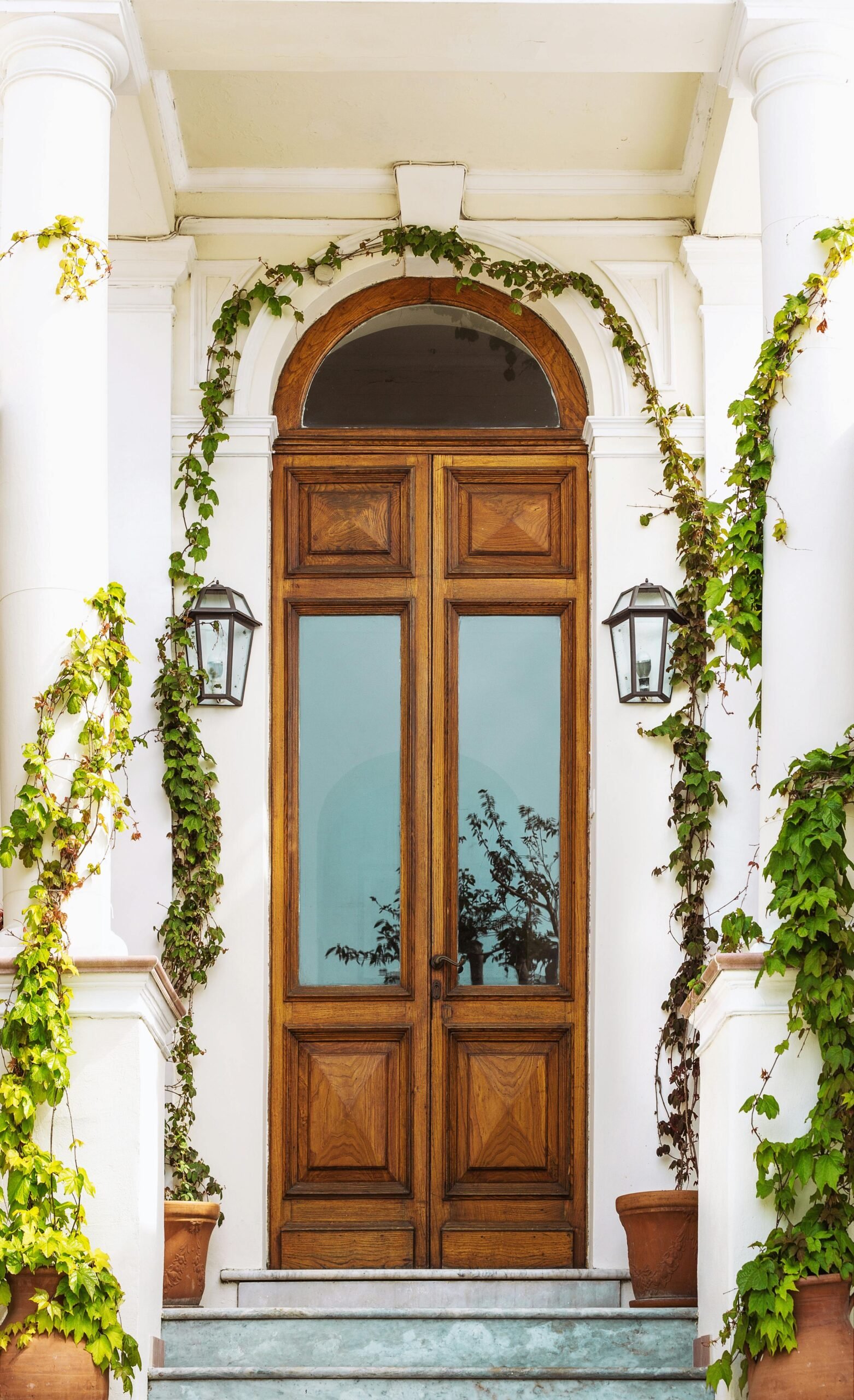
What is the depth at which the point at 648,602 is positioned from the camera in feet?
20.4

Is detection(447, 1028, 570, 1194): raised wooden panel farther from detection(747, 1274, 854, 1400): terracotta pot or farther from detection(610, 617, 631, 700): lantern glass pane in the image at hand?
detection(747, 1274, 854, 1400): terracotta pot

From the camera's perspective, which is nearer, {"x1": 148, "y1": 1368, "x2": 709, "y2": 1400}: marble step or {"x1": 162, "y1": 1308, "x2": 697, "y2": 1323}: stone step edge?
{"x1": 148, "y1": 1368, "x2": 709, "y2": 1400}: marble step

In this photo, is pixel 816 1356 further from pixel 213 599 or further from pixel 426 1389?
pixel 213 599

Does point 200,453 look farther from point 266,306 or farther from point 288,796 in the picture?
point 288,796

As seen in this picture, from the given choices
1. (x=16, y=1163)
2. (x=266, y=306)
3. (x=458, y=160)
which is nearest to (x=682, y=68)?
(x=458, y=160)

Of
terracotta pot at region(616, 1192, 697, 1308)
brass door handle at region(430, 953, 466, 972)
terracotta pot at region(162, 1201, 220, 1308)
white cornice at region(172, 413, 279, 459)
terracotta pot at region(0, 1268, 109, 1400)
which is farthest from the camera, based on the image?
white cornice at region(172, 413, 279, 459)

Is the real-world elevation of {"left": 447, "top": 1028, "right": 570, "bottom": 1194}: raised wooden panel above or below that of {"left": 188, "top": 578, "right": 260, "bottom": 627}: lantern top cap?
below

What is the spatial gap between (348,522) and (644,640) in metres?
1.31

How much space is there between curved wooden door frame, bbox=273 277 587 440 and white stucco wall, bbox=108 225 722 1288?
0.21 feet

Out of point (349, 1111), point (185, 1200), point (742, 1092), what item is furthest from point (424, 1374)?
point (349, 1111)

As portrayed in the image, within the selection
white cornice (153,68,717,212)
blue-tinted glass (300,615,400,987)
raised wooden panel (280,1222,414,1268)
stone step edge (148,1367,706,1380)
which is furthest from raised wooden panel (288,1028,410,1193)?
white cornice (153,68,717,212)

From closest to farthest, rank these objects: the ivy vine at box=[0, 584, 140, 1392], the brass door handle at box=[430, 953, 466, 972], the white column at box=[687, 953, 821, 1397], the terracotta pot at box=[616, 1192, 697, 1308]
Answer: the ivy vine at box=[0, 584, 140, 1392]
the white column at box=[687, 953, 821, 1397]
the terracotta pot at box=[616, 1192, 697, 1308]
the brass door handle at box=[430, 953, 466, 972]

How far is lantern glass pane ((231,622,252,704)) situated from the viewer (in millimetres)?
6309

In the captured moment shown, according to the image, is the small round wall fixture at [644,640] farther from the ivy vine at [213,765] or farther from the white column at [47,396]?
the white column at [47,396]
